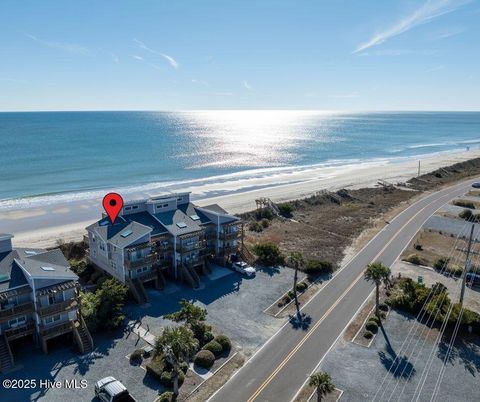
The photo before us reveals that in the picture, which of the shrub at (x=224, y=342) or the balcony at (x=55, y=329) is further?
the shrub at (x=224, y=342)

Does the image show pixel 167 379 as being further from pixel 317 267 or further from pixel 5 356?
pixel 317 267

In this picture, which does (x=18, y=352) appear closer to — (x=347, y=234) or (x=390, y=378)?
(x=390, y=378)

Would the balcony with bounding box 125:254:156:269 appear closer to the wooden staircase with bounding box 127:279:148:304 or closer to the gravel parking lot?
the wooden staircase with bounding box 127:279:148:304

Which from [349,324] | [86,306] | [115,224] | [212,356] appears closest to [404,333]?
[349,324]

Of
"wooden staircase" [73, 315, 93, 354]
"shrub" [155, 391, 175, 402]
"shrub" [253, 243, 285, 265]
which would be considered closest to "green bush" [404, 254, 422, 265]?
"shrub" [253, 243, 285, 265]

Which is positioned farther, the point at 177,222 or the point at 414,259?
the point at 414,259

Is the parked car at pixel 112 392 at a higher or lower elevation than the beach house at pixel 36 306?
lower

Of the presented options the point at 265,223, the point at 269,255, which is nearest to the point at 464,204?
the point at 265,223

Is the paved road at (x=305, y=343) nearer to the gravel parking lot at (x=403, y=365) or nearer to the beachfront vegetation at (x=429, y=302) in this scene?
the gravel parking lot at (x=403, y=365)

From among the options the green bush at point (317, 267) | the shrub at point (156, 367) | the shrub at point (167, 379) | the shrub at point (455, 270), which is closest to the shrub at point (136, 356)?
the shrub at point (156, 367)
